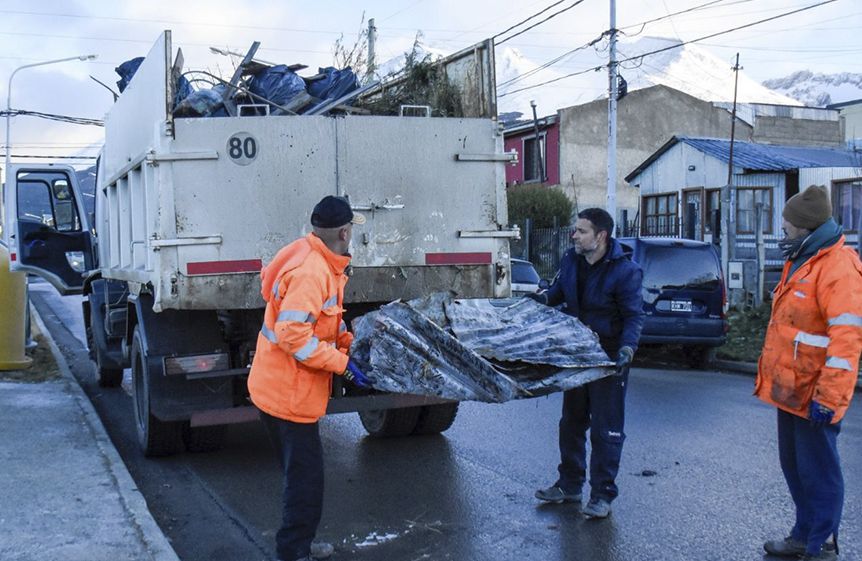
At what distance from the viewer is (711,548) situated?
16.4 ft

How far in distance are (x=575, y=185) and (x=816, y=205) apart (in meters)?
32.4

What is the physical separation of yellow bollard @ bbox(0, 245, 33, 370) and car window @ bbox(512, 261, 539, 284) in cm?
858

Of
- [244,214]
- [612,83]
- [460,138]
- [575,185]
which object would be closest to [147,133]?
[244,214]

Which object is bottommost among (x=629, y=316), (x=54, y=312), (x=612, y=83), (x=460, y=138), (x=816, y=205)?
(x=54, y=312)

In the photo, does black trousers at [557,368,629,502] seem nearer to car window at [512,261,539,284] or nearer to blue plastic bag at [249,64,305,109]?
blue plastic bag at [249,64,305,109]

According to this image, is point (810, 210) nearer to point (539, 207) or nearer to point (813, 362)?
point (813, 362)

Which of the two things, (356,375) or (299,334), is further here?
(356,375)

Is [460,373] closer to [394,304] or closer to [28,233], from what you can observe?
[394,304]

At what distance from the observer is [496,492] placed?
6105 millimetres

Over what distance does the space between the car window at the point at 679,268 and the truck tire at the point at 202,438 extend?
22.8 ft

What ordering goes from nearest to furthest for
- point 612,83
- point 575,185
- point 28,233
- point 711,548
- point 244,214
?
point 711,548
point 244,214
point 28,233
point 612,83
point 575,185

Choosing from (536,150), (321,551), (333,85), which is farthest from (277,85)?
(536,150)

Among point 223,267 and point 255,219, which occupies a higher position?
point 255,219

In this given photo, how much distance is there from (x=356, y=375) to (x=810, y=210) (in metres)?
2.47
